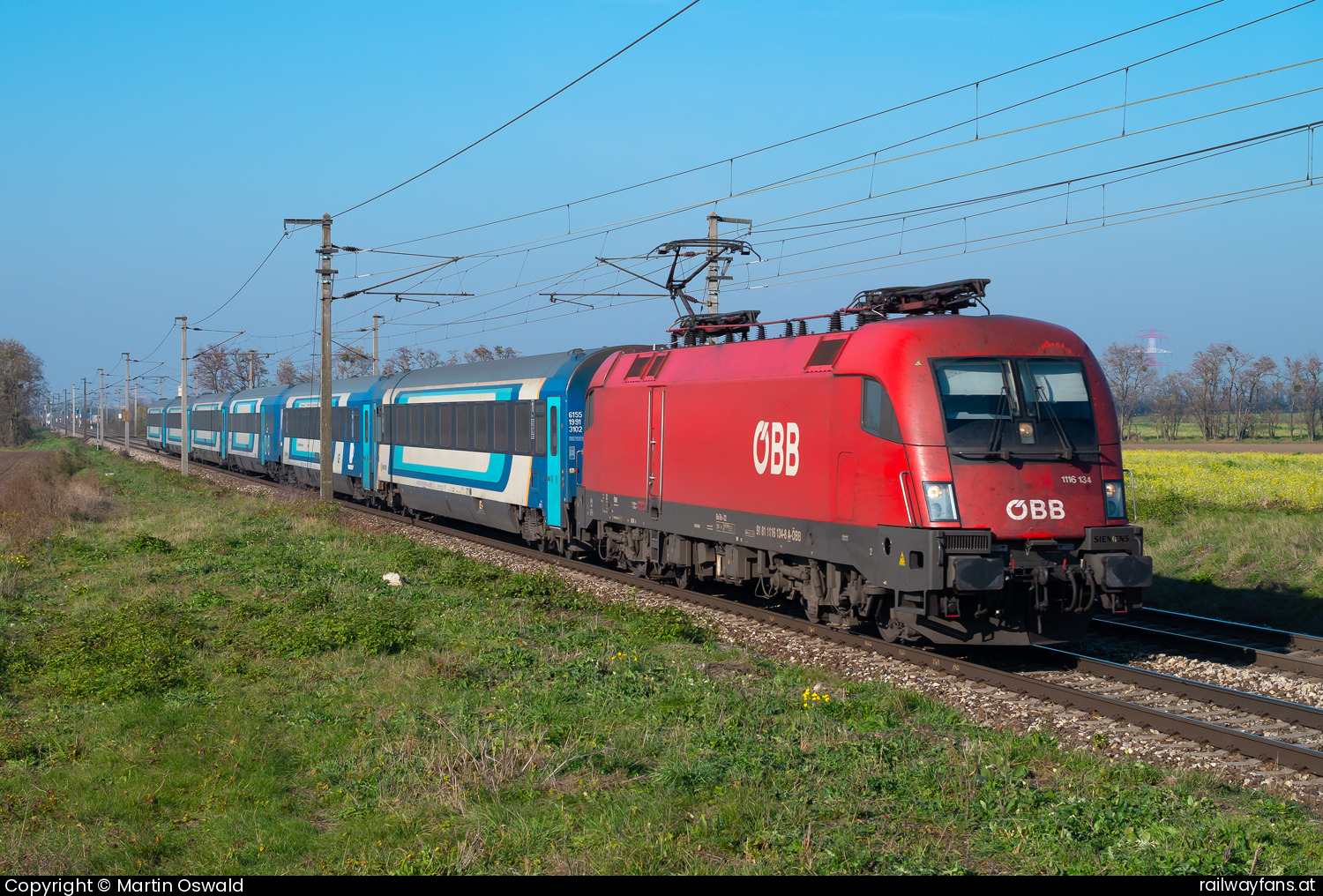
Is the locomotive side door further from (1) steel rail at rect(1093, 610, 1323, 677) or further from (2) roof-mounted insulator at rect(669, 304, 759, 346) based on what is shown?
(1) steel rail at rect(1093, 610, 1323, 677)

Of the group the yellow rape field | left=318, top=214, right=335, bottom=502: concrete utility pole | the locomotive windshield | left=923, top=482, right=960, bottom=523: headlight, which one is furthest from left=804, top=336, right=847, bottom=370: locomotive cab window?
left=318, top=214, right=335, bottom=502: concrete utility pole

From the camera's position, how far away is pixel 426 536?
930 inches

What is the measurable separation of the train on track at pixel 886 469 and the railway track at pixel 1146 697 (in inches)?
14.0

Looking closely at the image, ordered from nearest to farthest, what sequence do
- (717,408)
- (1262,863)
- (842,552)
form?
(1262,863) < (842,552) < (717,408)

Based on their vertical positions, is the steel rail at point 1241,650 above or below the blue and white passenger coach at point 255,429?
below

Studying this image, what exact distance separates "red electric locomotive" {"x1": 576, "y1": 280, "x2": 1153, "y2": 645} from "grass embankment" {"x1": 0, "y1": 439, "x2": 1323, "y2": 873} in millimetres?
1501

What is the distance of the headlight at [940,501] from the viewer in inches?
392

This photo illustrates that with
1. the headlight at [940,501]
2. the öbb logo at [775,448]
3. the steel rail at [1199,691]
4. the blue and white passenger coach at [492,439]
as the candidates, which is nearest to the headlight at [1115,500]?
the steel rail at [1199,691]

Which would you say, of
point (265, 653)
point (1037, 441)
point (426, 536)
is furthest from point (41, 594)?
point (1037, 441)

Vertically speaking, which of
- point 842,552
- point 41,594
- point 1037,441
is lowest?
point 41,594

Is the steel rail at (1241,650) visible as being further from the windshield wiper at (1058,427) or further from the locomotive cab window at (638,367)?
the locomotive cab window at (638,367)

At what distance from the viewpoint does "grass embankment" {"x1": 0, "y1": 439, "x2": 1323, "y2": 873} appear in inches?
221

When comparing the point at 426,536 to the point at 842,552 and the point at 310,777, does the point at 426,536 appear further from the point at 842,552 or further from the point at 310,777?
the point at 310,777
